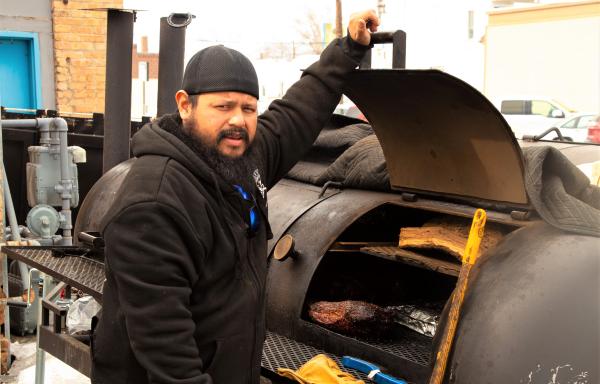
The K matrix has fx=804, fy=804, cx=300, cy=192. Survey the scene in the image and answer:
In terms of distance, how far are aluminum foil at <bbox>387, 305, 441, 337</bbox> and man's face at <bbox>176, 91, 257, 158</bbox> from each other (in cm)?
149

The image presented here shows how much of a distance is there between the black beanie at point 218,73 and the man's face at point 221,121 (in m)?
0.02

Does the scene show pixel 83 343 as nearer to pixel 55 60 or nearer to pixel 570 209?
pixel 570 209

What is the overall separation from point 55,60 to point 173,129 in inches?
402

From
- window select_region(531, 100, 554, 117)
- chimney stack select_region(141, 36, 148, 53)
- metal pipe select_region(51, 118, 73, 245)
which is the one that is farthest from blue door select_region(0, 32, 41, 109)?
chimney stack select_region(141, 36, 148, 53)

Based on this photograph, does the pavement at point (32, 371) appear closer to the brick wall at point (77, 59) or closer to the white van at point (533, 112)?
the brick wall at point (77, 59)

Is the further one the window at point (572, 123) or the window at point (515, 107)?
the window at point (515, 107)

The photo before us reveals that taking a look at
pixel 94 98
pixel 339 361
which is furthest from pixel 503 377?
pixel 94 98

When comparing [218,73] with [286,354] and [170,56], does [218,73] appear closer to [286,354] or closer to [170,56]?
[286,354]

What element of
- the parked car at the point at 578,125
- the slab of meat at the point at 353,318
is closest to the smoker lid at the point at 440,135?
the slab of meat at the point at 353,318

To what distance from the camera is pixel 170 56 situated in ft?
17.1

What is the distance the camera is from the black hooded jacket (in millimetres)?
2227

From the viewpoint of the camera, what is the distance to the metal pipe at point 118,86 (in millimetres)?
5371

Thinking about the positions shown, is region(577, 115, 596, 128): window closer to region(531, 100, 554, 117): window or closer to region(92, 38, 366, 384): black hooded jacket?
region(531, 100, 554, 117): window

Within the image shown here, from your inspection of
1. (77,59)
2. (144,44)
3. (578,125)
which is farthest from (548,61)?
(144,44)
